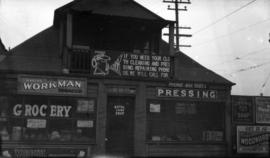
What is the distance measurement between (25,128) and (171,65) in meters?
6.26

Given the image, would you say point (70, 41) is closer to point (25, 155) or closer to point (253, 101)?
point (25, 155)

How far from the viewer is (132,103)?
1650 centimetres

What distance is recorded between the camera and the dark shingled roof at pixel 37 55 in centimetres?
1588

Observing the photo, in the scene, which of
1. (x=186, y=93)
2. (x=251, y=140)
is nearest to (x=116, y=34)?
(x=186, y=93)

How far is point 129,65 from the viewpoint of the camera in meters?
16.5

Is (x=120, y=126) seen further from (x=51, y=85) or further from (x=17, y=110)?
(x=17, y=110)

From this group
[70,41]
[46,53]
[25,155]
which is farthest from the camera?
[46,53]

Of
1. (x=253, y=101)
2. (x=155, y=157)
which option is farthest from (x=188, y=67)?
(x=155, y=157)

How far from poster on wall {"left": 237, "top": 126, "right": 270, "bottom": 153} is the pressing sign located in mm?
7069

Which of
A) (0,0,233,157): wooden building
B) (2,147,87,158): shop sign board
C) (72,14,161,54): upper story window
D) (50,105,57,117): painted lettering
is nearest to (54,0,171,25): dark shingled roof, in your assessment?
(0,0,233,157): wooden building

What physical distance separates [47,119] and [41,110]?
15.7 inches

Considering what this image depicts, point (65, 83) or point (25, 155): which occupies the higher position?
point (65, 83)

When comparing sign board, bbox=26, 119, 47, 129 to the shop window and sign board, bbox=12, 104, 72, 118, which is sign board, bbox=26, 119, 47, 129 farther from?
the shop window

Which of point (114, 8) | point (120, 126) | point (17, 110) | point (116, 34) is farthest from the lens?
point (116, 34)
